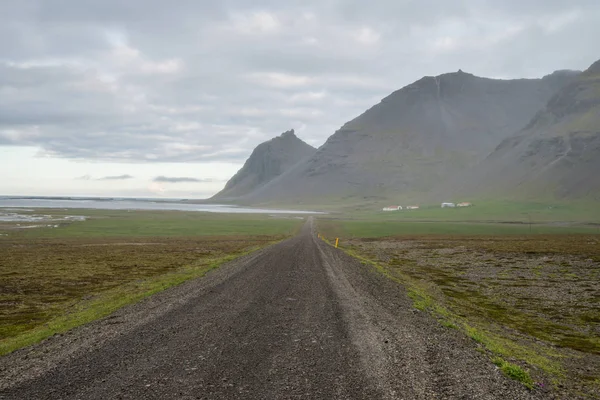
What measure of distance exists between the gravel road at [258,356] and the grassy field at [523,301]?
1.89 m

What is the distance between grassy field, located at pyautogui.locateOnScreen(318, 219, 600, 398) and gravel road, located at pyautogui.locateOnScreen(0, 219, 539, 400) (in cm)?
189

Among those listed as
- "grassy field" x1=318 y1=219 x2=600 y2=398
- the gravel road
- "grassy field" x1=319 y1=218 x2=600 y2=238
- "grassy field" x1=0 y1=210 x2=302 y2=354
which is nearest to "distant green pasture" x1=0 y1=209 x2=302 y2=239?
"grassy field" x1=319 y1=218 x2=600 y2=238

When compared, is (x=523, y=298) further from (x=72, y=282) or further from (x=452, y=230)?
(x=452, y=230)

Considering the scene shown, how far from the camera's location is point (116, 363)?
12812 millimetres

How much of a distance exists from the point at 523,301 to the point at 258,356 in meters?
23.9

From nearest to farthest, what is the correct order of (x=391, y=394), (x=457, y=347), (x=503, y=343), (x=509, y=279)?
(x=391, y=394) < (x=457, y=347) < (x=503, y=343) < (x=509, y=279)

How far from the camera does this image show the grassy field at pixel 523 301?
15.2 m

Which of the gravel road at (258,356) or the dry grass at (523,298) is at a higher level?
the gravel road at (258,356)

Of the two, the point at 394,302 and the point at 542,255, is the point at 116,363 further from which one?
the point at 542,255

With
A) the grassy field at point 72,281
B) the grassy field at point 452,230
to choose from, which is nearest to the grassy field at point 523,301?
the grassy field at point 72,281

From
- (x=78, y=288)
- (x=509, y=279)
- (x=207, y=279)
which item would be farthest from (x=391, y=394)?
(x=509, y=279)

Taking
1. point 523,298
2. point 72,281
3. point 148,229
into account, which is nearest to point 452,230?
point 148,229

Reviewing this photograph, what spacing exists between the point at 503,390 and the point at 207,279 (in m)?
22.1

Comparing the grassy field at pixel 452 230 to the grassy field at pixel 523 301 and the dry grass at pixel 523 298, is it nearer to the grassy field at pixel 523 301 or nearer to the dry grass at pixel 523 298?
the dry grass at pixel 523 298
